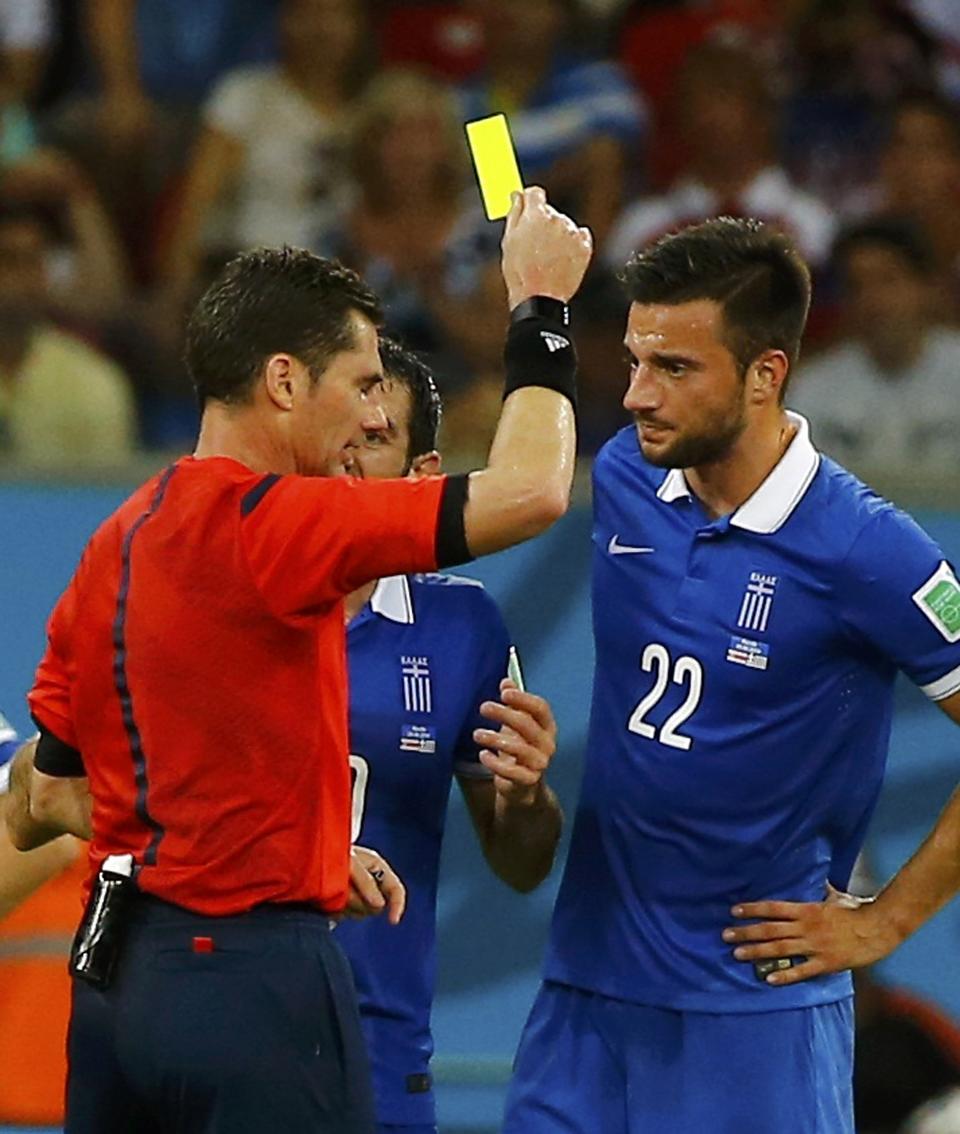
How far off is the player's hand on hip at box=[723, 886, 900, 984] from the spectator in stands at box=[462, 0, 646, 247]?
407 cm

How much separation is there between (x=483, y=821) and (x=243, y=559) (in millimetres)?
1143

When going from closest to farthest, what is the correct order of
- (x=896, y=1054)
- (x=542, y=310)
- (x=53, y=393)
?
(x=542, y=310) → (x=896, y=1054) → (x=53, y=393)

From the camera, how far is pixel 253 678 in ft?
10.6

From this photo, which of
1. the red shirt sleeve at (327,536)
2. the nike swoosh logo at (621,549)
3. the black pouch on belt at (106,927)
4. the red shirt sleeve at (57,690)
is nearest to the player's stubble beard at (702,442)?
the nike swoosh logo at (621,549)

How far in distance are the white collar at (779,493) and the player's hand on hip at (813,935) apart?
62cm

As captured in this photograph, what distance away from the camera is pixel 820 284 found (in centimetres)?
748

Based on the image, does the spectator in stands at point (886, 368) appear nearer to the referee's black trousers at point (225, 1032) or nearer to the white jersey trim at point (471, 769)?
the white jersey trim at point (471, 769)

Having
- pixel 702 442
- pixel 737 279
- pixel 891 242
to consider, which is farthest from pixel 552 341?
pixel 891 242

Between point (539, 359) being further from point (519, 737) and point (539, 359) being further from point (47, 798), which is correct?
point (47, 798)

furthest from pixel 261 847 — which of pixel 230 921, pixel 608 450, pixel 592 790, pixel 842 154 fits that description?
pixel 842 154

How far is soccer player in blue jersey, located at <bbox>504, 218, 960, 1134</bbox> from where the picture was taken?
393 centimetres

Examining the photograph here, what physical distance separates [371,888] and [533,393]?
743mm

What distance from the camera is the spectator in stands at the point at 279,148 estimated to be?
308 inches

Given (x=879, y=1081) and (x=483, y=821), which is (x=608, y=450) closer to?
(x=483, y=821)
